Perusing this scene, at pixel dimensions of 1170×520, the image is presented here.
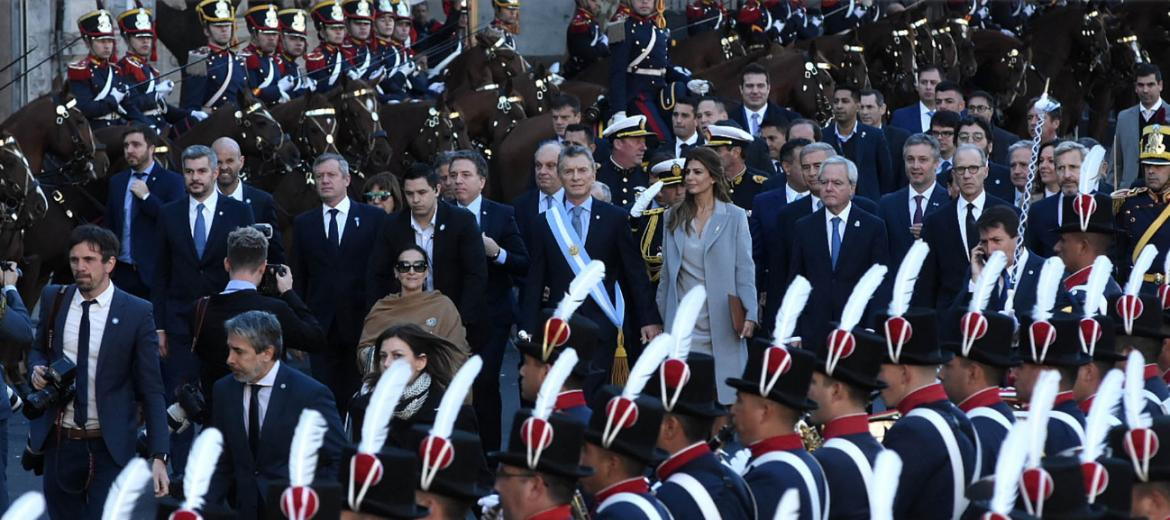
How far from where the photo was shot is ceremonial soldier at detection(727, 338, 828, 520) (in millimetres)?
7168

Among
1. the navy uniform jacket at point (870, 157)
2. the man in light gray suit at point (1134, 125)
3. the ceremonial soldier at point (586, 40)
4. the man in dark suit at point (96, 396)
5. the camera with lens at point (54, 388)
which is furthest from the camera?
the ceremonial soldier at point (586, 40)

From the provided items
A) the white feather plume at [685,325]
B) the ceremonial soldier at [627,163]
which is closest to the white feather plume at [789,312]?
the white feather plume at [685,325]

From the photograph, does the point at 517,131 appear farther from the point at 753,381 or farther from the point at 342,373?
the point at 753,381

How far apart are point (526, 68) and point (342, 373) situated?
947cm

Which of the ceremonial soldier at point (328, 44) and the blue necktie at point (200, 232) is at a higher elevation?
the ceremonial soldier at point (328, 44)

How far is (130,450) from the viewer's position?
385 inches

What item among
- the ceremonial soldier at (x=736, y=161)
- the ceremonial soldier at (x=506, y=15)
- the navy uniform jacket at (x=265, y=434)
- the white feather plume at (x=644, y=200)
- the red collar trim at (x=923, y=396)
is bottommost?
the navy uniform jacket at (x=265, y=434)

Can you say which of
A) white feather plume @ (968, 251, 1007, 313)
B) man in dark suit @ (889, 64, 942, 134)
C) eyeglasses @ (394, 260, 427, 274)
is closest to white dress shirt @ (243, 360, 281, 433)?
eyeglasses @ (394, 260, 427, 274)

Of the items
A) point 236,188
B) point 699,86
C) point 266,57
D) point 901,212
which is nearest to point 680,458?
point 901,212

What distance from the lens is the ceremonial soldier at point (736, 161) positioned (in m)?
13.6

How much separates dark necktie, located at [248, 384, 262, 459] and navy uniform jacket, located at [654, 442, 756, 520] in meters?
2.29

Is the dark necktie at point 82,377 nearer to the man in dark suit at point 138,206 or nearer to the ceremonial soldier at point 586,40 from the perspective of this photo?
the man in dark suit at point 138,206

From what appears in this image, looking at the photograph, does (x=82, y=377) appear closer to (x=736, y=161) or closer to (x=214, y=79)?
(x=736, y=161)

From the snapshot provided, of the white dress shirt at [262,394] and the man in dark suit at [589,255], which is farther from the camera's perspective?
the man in dark suit at [589,255]
